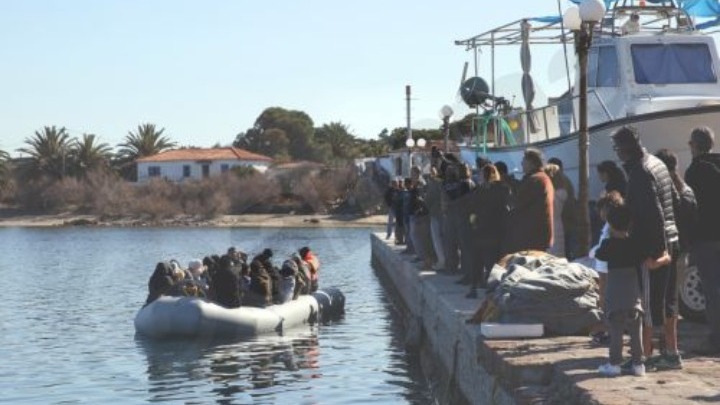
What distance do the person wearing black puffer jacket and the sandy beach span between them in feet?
246

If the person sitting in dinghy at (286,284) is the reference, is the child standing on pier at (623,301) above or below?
above

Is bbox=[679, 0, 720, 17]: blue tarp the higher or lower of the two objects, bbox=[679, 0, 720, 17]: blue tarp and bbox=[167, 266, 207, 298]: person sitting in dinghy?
the higher

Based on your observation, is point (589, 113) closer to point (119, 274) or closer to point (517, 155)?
point (517, 155)

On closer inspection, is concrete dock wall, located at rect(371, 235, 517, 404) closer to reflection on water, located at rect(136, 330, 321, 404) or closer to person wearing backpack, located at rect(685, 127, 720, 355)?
reflection on water, located at rect(136, 330, 321, 404)

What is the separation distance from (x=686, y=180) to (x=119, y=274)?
34943 millimetres

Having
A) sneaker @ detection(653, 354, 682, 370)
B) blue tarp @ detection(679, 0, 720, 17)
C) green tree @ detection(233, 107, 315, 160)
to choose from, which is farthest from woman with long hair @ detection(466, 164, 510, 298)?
green tree @ detection(233, 107, 315, 160)

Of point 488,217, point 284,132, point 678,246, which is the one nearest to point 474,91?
point 488,217

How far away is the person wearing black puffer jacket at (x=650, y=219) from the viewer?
8.72m

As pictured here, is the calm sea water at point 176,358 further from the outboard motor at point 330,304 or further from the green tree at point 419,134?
the green tree at point 419,134

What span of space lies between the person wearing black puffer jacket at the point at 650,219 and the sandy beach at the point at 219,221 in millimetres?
75107

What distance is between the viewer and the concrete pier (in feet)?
26.4

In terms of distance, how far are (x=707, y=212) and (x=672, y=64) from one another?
10017 millimetres

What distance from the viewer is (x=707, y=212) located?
387 inches

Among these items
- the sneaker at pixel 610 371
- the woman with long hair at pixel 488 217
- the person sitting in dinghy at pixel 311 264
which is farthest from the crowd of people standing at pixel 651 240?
the person sitting in dinghy at pixel 311 264
